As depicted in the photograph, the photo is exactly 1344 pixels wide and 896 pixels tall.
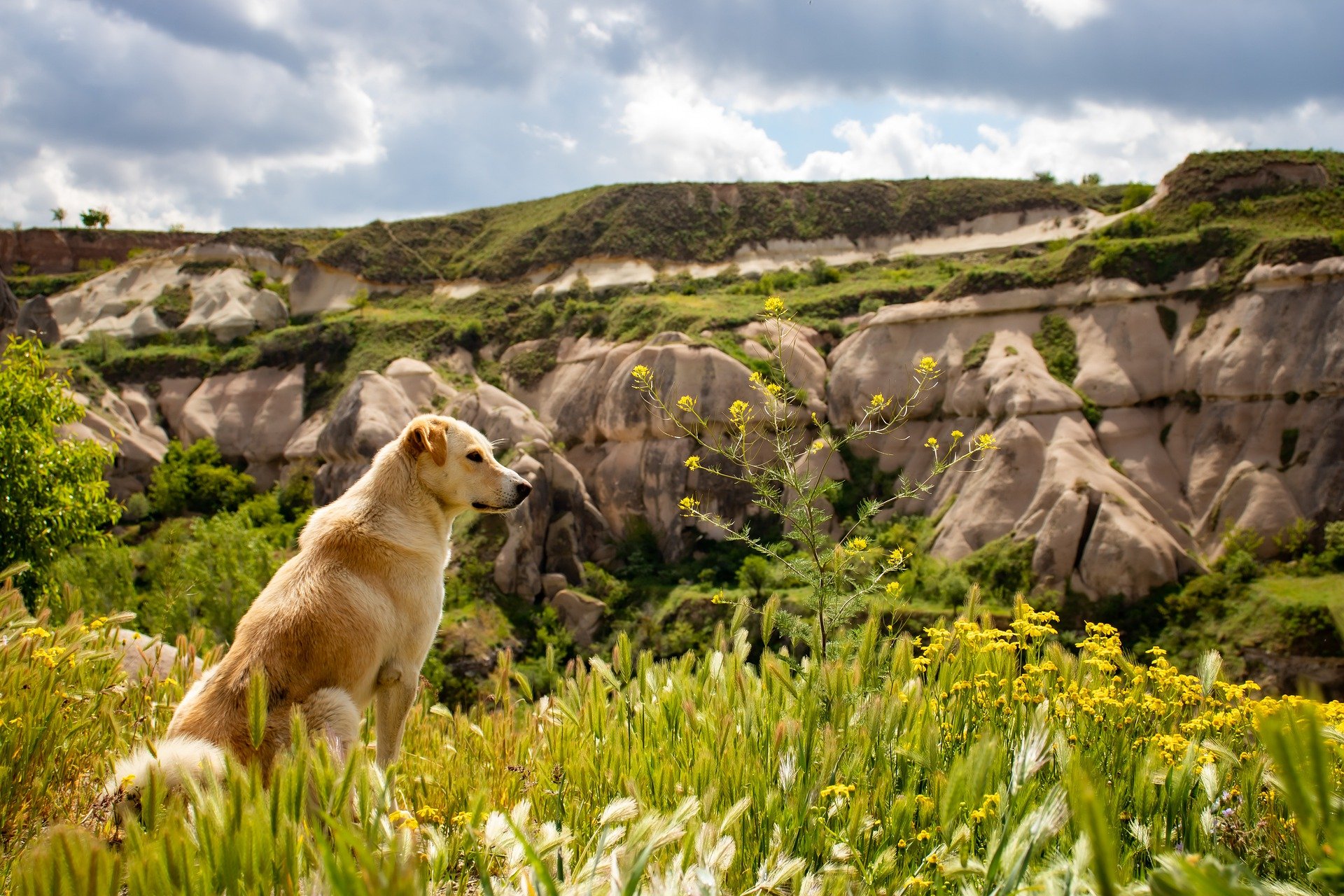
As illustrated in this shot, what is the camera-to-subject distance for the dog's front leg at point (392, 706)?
471 cm

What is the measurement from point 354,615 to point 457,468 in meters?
1.31

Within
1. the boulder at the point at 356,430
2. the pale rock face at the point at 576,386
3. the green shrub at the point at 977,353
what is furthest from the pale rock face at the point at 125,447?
the green shrub at the point at 977,353

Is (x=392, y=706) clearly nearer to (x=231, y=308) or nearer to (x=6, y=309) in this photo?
(x=6, y=309)

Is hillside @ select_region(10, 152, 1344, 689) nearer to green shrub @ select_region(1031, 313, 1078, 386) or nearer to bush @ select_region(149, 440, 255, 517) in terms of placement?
green shrub @ select_region(1031, 313, 1078, 386)

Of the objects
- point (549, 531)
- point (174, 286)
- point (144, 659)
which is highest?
point (174, 286)

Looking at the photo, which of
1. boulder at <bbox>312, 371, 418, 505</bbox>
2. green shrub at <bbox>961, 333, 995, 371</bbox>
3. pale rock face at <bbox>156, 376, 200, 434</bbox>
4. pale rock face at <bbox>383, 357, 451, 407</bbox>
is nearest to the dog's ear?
green shrub at <bbox>961, 333, 995, 371</bbox>

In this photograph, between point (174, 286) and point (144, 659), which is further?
point (174, 286)

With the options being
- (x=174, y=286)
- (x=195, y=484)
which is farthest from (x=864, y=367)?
(x=174, y=286)

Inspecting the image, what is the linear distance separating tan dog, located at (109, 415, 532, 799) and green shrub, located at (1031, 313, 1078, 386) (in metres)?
34.5

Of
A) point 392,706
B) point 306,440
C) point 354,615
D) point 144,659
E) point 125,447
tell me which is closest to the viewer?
point 354,615

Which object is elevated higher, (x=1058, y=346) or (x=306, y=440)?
(x=1058, y=346)

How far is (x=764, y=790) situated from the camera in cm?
290

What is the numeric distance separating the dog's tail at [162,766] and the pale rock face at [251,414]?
169 ft

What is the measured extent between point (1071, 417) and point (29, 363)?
33210mm
